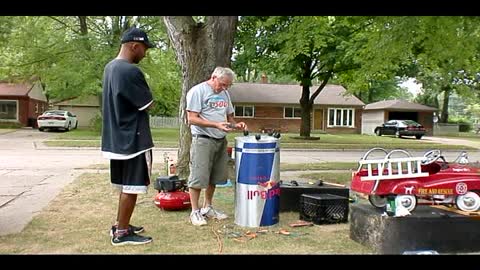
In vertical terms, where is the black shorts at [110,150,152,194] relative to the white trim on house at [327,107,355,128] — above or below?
below

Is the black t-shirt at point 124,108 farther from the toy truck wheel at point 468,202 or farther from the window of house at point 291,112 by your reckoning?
the window of house at point 291,112

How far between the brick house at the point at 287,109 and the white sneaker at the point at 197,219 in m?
31.0

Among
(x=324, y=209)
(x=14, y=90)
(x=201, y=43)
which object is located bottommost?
(x=324, y=209)

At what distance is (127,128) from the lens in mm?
4207

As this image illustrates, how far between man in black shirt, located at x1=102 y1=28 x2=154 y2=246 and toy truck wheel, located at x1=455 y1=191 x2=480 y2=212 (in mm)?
2900

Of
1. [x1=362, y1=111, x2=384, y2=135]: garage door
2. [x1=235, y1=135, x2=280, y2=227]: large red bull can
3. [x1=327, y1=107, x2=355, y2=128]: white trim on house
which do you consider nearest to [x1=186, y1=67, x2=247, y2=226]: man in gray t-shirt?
[x1=235, y1=135, x2=280, y2=227]: large red bull can

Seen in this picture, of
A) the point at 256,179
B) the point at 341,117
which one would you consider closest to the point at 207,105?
the point at 256,179

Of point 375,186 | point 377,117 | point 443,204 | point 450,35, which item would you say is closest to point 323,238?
point 375,186

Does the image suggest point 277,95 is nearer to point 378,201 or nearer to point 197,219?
point 197,219

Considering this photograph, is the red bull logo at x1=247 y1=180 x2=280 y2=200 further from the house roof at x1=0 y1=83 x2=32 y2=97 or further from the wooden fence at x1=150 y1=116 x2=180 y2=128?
the wooden fence at x1=150 y1=116 x2=180 y2=128

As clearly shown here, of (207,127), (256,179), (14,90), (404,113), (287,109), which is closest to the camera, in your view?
(256,179)

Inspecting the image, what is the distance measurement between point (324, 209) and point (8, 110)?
1407 inches

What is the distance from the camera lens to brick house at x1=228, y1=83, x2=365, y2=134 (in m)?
37.3
